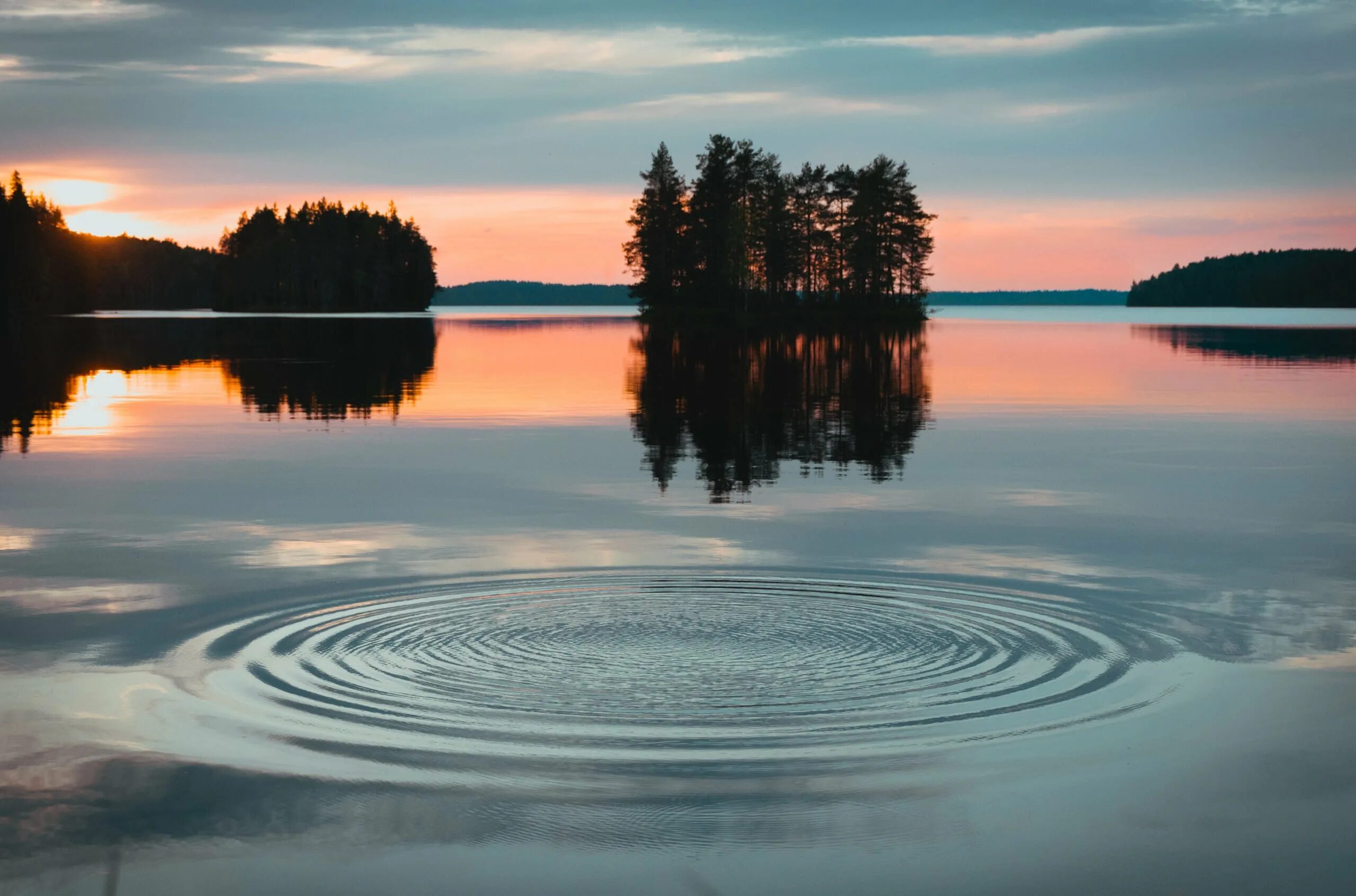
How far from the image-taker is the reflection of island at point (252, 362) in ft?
129

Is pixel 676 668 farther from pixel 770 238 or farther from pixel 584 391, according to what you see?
pixel 770 238

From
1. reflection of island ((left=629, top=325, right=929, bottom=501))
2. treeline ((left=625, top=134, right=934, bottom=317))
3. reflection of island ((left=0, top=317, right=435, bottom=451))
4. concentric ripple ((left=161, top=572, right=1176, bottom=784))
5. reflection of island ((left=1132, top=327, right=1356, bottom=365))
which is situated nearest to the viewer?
concentric ripple ((left=161, top=572, right=1176, bottom=784))

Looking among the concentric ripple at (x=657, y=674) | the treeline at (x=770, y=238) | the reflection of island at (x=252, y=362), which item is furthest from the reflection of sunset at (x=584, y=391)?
the treeline at (x=770, y=238)

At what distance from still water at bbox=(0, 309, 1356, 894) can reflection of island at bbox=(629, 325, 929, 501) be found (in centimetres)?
49

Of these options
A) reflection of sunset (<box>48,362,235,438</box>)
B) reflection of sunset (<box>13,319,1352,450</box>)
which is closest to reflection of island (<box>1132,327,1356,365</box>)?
reflection of sunset (<box>13,319,1352,450</box>)

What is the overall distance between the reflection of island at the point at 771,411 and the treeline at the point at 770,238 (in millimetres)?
71102

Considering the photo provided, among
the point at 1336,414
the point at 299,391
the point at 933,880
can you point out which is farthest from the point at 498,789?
the point at 299,391

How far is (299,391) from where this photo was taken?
4481 cm

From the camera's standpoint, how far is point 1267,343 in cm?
9262

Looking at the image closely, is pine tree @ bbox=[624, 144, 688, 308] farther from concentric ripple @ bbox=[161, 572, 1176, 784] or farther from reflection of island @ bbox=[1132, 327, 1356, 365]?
concentric ripple @ bbox=[161, 572, 1176, 784]

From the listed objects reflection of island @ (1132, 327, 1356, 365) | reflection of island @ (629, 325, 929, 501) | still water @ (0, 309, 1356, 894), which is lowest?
still water @ (0, 309, 1356, 894)

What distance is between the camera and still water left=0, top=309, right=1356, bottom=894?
7.82 metres

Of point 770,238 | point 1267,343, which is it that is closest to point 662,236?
point 770,238

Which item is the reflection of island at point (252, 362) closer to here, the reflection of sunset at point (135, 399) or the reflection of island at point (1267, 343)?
A: the reflection of sunset at point (135, 399)
